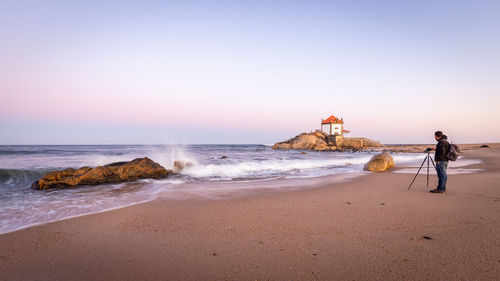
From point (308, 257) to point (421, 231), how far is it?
2.11 metres

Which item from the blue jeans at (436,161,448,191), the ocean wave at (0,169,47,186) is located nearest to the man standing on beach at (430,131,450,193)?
the blue jeans at (436,161,448,191)

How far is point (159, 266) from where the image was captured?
287 cm

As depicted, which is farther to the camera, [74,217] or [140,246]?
[74,217]

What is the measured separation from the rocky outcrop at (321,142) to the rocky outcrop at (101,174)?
160 ft

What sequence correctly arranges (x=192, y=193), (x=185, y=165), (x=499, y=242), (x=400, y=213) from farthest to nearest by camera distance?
1. (x=185, y=165)
2. (x=192, y=193)
3. (x=400, y=213)
4. (x=499, y=242)

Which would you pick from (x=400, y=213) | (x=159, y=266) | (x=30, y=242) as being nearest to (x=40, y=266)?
(x=30, y=242)

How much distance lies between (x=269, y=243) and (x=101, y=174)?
9.00 metres

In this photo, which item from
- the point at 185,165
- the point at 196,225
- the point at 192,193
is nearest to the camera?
the point at 196,225

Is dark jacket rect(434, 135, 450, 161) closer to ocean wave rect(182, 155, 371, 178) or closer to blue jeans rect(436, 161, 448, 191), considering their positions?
blue jeans rect(436, 161, 448, 191)

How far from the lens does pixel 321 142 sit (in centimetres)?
5881

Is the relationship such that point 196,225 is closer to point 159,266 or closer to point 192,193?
point 159,266

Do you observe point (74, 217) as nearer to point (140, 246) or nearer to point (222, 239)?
point (140, 246)

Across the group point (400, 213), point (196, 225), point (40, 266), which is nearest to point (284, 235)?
point (196, 225)

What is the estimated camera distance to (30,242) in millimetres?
3660
